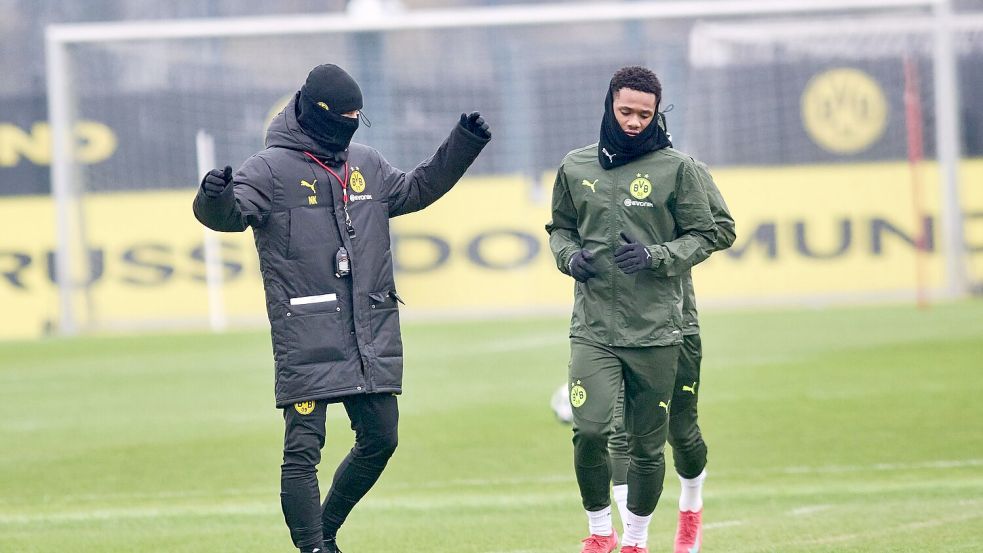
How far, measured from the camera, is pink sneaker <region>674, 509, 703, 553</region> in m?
6.96

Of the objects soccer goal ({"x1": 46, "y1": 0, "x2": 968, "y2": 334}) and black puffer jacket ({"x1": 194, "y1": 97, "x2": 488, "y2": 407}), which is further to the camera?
soccer goal ({"x1": 46, "y1": 0, "x2": 968, "y2": 334})

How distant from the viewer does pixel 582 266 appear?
6.23 meters

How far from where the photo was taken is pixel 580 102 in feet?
76.1

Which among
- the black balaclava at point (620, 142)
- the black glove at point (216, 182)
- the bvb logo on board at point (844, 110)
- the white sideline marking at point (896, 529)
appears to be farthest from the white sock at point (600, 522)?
the bvb logo on board at point (844, 110)

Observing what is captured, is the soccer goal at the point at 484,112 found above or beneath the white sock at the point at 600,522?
above

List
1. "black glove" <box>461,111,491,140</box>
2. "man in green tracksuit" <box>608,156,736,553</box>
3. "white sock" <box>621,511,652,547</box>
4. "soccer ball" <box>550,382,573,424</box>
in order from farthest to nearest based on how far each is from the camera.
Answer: "soccer ball" <box>550,382,573,424</box>
"man in green tracksuit" <box>608,156,736,553</box>
"white sock" <box>621,511,652,547</box>
"black glove" <box>461,111,491,140</box>

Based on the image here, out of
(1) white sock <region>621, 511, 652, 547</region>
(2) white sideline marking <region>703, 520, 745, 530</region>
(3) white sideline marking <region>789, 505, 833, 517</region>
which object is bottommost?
(3) white sideline marking <region>789, 505, 833, 517</region>

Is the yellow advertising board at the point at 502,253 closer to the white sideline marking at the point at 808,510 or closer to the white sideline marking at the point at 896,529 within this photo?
the white sideline marking at the point at 808,510

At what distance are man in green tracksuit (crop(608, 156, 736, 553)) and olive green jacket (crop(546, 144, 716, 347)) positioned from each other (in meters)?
0.23

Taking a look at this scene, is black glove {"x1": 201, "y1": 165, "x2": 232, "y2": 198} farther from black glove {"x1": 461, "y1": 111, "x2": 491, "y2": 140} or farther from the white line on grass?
the white line on grass

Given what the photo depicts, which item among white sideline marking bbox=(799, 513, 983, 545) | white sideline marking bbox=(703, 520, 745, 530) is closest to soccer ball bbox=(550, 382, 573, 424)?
white sideline marking bbox=(703, 520, 745, 530)

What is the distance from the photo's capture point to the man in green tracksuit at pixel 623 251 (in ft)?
20.5

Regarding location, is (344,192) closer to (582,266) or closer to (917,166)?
(582,266)

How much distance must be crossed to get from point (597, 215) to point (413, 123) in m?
16.8
